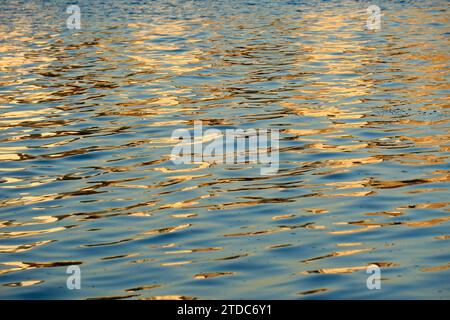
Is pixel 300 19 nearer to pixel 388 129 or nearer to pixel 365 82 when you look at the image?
pixel 365 82

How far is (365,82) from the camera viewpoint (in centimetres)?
1953

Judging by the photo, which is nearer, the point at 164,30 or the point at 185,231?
the point at 185,231

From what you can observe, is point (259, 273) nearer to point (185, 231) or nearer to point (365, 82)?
point (185, 231)

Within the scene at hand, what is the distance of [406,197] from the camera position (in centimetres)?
1110

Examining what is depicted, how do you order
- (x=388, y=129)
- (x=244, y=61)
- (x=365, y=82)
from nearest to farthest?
1. (x=388, y=129)
2. (x=365, y=82)
3. (x=244, y=61)

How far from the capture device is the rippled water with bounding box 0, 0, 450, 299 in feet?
29.0

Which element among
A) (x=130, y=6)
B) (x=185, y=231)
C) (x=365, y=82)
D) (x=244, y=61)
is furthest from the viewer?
(x=130, y=6)

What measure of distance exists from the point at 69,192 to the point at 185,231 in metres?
2.21

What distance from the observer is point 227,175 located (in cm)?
1236

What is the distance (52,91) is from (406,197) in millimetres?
10390

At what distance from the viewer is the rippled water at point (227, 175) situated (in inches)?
348

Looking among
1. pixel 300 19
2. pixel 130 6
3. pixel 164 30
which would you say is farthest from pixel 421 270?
pixel 130 6

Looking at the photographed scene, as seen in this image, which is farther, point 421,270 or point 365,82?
point 365,82

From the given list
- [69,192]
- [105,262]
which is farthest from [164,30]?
[105,262]
